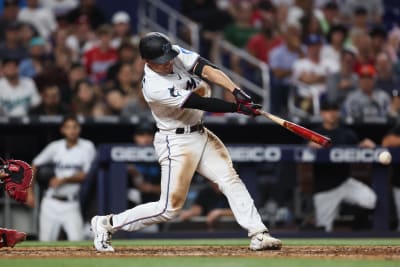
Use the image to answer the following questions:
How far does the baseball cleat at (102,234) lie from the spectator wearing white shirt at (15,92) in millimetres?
4088

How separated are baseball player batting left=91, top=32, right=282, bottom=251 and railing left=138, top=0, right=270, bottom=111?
4.76m

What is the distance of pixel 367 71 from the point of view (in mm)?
12438

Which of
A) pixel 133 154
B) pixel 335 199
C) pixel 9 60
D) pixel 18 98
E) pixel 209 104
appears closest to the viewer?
pixel 209 104

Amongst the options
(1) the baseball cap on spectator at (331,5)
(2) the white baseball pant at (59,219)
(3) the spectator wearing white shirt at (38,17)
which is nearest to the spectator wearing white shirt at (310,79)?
(1) the baseball cap on spectator at (331,5)

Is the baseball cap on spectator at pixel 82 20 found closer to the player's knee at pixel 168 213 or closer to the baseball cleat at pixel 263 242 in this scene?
the player's knee at pixel 168 213

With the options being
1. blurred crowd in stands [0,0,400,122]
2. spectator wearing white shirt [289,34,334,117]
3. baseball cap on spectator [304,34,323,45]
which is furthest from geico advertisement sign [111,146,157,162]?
baseball cap on spectator [304,34,323,45]

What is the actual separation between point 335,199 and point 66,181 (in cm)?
285

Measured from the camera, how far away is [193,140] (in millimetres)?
7445

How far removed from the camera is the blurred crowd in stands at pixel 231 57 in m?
11.7

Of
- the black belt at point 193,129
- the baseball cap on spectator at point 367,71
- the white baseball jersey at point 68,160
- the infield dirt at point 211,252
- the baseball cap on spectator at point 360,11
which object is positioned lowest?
the infield dirt at point 211,252

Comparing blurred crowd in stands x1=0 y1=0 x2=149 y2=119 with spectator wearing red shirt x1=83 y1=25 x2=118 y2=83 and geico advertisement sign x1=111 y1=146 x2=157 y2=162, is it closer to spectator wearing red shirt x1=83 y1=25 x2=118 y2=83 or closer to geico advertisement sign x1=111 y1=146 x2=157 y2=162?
spectator wearing red shirt x1=83 y1=25 x2=118 y2=83

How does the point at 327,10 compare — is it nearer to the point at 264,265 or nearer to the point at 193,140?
the point at 193,140

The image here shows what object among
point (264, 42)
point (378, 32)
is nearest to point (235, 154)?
point (264, 42)

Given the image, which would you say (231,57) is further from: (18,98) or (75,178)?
(75,178)
